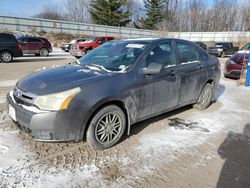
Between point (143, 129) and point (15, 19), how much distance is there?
30.1 m

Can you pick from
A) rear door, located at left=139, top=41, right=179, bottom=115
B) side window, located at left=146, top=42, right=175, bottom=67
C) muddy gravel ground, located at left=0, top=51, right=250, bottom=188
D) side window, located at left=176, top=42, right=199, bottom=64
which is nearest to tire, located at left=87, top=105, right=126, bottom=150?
muddy gravel ground, located at left=0, top=51, right=250, bottom=188

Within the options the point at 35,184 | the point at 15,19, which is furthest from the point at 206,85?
the point at 15,19

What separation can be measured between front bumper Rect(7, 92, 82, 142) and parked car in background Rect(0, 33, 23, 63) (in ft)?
42.2

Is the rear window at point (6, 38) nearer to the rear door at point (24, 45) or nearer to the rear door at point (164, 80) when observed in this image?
the rear door at point (24, 45)

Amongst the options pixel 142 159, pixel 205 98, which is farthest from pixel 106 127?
pixel 205 98

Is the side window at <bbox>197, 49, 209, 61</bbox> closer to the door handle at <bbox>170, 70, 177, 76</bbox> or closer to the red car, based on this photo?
the door handle at <bbox>170, 70, 177, 76</bbox>

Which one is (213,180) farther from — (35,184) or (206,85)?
(206,85)

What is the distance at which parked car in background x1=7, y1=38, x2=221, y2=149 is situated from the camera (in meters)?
3.24

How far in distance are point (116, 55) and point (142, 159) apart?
1.89 m

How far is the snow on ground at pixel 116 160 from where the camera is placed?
2.97 meters

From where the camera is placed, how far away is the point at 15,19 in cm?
2969

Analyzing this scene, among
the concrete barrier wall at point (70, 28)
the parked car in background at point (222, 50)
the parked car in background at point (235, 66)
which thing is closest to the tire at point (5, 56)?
the parked car in background at point (235, 66)

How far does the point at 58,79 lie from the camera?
358 cm

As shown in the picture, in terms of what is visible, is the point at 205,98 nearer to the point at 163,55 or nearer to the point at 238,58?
the point at 163,55
